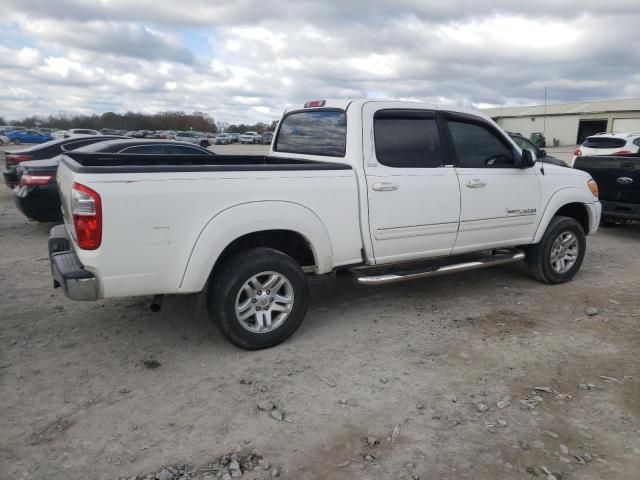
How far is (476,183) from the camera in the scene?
4996 millimetres

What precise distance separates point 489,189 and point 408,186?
106cm

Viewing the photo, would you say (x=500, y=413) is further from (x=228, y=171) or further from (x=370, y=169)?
(x=228, y=171)

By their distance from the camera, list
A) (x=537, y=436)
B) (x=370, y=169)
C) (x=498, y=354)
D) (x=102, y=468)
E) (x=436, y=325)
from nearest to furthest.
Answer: (x=102, y=468)
(x=537, y=436)
(x=498, y=354)
(x=370, y=169)
(x=436, y=325)

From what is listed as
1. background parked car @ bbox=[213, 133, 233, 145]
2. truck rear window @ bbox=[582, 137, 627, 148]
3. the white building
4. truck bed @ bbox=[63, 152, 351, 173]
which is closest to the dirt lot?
truck bed @ bbox=[63, 152, 351, 173]

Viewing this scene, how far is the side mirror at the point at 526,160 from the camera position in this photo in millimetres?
5286

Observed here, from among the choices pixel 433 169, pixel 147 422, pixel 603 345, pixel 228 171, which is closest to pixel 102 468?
pixel 147 422

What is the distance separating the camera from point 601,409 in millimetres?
3328

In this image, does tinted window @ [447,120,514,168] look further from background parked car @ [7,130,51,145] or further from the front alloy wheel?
background parked car @ [7,130,51,145]

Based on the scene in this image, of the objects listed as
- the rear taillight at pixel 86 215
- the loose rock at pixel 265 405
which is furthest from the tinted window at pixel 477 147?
the rear taillight at pixel 86 215

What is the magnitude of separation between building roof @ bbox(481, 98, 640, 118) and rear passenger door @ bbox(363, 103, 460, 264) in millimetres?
49521

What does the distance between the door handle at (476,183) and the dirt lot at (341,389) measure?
1.22 m

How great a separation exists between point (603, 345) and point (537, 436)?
173 centimetres

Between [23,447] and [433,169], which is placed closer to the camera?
[23,447]

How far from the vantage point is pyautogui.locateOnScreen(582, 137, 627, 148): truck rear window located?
12859 millimetres
